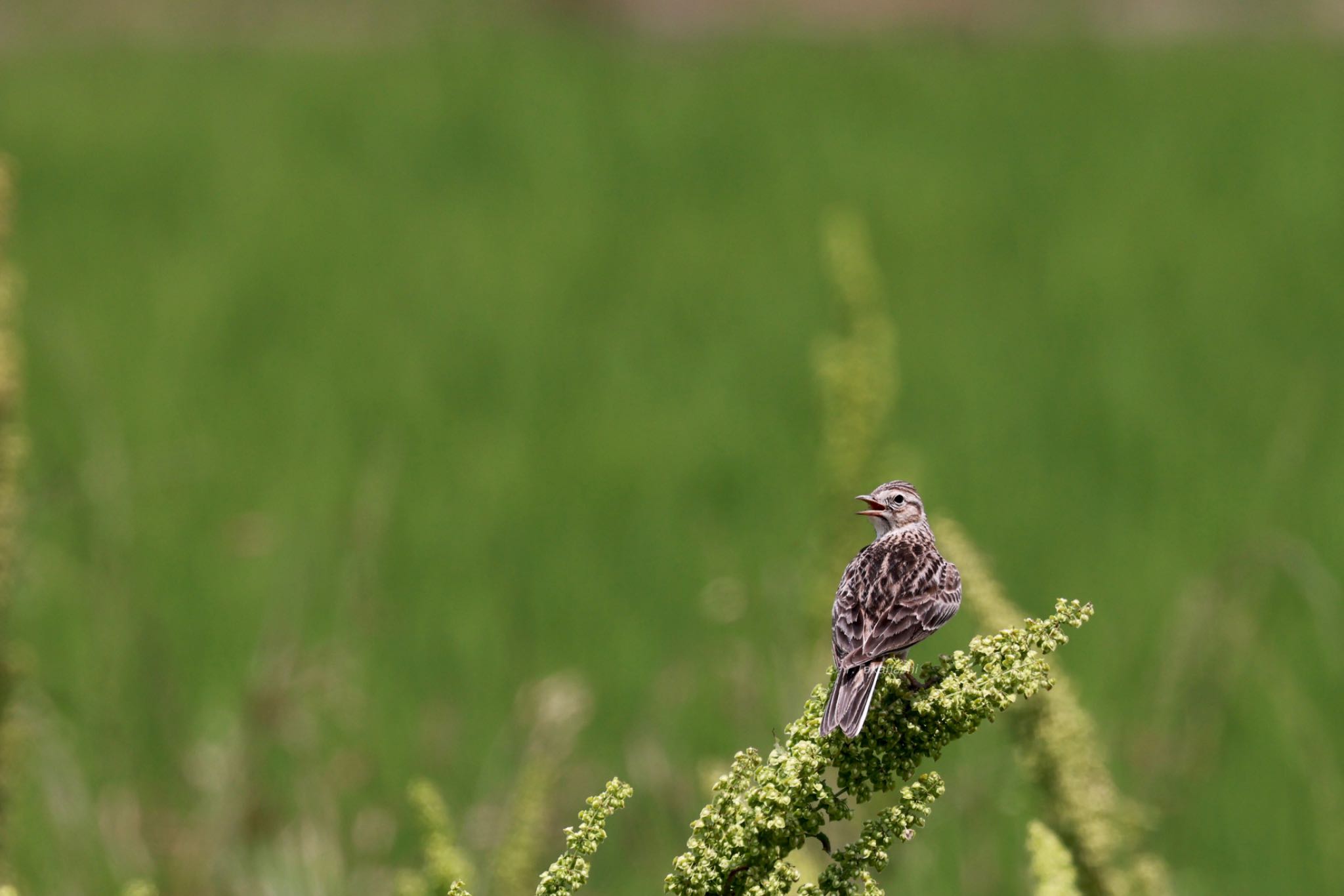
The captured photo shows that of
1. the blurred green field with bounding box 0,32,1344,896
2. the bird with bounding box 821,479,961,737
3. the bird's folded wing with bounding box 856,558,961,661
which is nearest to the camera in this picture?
the bird with bounding box 821,479,961,737

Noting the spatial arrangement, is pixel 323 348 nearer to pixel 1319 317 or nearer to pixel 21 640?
pixel 21 640

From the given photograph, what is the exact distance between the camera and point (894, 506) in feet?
7.50

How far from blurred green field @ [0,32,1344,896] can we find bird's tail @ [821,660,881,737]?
1873 millimetres

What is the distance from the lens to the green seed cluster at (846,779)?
1717mm

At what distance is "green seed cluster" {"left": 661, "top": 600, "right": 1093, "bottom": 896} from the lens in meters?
1.72

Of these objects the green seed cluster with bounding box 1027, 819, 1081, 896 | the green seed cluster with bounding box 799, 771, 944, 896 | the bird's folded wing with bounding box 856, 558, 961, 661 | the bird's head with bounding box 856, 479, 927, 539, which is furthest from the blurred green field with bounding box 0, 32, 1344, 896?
the green seed cluster with bounding box 799, 771, 944, 896

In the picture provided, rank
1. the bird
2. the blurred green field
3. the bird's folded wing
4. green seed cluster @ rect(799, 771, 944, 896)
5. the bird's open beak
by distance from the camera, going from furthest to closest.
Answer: the blurred green field, the bird's open beak, the bird's folded wing, the bird, green seed cluster @ rect(799, 771, 944, 896)

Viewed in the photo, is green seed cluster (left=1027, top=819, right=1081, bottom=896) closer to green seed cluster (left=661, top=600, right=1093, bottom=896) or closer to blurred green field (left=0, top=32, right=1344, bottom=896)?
green seed cluster (left=661, top=600, right=1093, bottom=896)

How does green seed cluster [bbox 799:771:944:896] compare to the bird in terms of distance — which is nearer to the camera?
green seed cluster [bbox 799:771:944:896]

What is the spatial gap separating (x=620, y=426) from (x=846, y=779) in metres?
9.78

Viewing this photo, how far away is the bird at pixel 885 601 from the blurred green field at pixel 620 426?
148 centimetres

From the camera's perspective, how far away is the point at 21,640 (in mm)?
8406

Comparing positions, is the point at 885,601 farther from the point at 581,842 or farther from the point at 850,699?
the point at 581,842

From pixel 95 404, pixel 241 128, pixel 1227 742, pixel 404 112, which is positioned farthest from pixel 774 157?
pixel 1227 742
